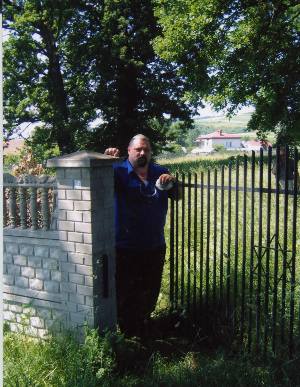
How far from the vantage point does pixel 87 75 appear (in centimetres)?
2286

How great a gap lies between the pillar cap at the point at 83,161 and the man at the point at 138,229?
30 cm

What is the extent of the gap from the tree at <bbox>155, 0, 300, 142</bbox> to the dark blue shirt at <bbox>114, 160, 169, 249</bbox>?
13.9m

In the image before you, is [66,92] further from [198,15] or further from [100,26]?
[198,15]

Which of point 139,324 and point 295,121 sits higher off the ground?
point 295,121

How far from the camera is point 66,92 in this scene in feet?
75.8

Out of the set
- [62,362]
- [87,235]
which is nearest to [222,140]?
[87,235]

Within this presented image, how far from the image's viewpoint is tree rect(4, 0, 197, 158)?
21.3m

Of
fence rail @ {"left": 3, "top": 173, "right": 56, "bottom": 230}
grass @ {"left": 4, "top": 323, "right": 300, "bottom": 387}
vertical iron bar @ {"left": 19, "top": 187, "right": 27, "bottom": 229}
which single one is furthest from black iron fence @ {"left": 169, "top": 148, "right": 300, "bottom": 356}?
vertical iron bar @ {"left": 19, "top": 187, "right": 27, "bottom": 229}

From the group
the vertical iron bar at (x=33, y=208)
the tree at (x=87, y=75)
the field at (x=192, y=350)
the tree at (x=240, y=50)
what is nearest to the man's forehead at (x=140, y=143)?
the field at (x=192, y=350)

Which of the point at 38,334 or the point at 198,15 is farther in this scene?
the point at 198,15

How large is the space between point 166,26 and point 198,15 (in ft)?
4.63

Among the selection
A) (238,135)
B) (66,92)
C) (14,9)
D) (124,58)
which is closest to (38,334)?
(124,58)

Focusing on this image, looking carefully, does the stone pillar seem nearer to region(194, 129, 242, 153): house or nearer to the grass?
the grass

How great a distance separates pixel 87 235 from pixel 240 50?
52.0ft
